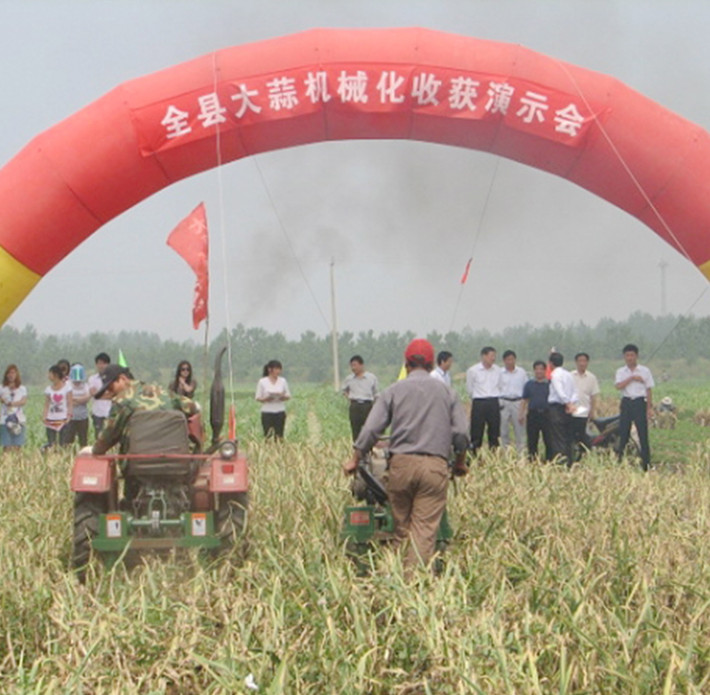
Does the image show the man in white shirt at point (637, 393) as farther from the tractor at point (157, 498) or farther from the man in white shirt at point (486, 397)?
the tractor at point (157, 498)

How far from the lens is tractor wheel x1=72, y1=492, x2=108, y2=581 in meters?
7.22

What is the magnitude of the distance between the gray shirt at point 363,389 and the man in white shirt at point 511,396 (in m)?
1.68

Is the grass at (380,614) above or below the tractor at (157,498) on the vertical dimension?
below

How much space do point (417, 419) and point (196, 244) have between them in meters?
4.30

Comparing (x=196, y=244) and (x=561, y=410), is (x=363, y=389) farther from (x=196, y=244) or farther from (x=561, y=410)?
(x=196, y=244)

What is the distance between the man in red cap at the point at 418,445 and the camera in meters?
6.96

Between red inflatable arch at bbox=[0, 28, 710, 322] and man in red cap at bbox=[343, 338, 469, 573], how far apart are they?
4114mm

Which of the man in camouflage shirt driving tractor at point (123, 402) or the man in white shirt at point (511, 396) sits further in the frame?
the man in white shirt at point (511, 396)

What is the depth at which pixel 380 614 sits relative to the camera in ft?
17.9

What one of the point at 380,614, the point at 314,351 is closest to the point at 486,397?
the point at 380,614

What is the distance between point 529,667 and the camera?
4.64 metres

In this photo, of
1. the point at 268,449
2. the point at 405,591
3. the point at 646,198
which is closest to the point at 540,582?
the point at 405,591

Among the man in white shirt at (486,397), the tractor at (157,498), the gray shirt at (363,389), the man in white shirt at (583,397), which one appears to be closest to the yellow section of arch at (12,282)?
the tractor at (157,498)

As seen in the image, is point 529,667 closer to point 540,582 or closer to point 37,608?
point 540,582
